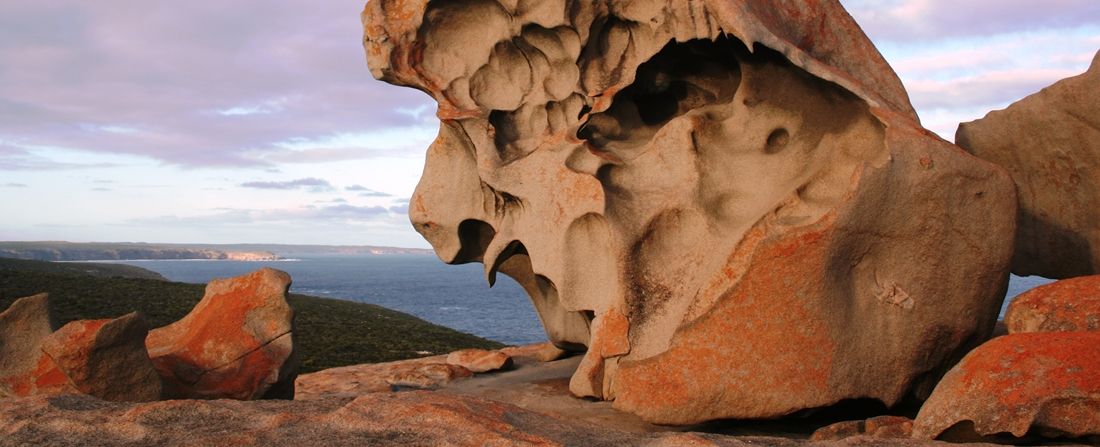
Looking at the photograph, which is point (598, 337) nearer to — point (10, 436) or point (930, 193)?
point (930, 193)

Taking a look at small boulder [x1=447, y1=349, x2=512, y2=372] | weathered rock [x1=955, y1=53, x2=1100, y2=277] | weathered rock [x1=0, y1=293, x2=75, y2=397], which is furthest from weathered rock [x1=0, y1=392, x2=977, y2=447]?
small boulder [x1=447, y1=349, x2=512, y2=372]

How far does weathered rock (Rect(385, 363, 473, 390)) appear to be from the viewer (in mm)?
11383

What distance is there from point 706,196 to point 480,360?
4.72 metres

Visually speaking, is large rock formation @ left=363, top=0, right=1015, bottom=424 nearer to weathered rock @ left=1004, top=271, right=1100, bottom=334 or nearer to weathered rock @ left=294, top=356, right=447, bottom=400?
weathered rock @ left=1004, top=271, right=1100, bottom=334

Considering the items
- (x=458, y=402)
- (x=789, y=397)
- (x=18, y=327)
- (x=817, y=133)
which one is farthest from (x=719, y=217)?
(x=18, y=327)

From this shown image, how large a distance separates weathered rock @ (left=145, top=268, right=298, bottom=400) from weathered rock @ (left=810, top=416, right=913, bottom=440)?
5.27 meters

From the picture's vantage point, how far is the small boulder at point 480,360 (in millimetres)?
12047

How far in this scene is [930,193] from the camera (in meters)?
7.61

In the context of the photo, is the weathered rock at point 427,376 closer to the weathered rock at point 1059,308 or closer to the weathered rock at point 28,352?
the weathered rock at point 28,352

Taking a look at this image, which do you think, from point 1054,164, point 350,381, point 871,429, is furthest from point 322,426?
point 1054,164

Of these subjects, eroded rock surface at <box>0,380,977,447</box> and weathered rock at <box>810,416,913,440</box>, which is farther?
weathered rock at <box>810,416,913,440</box>

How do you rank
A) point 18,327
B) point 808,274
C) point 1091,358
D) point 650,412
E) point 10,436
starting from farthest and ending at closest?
point 18,327 < point 650,412 < point 808,274 < point 1091,358 < point 10,436

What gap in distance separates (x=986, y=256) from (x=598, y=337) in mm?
3447

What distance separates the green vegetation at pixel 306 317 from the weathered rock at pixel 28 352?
10.4 meters
